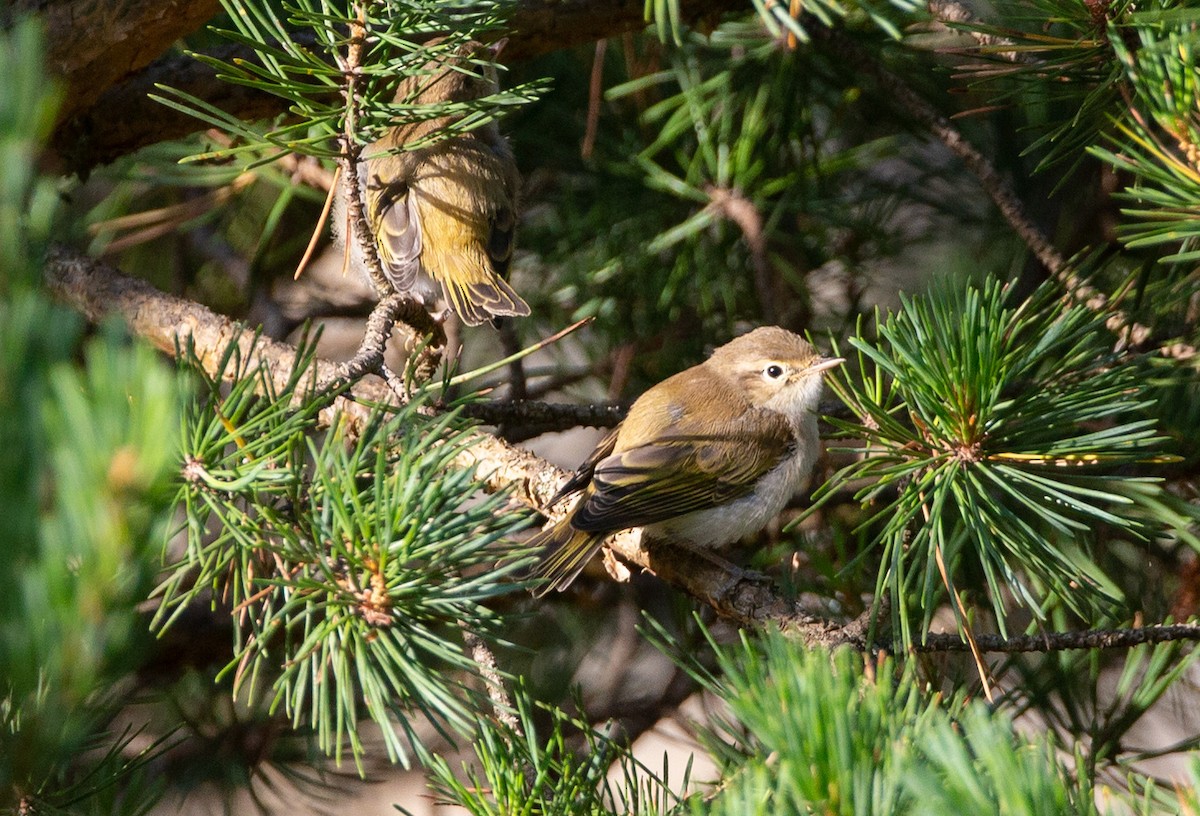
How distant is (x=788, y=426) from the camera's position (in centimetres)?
305

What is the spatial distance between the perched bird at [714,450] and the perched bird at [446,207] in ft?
2.08

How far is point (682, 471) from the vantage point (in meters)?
2.78

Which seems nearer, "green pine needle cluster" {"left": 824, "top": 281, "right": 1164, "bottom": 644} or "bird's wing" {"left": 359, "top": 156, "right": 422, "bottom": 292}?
"green pine needle cluster" {"left": 824, "top": 281, "right": 1164, "bottom": 644}

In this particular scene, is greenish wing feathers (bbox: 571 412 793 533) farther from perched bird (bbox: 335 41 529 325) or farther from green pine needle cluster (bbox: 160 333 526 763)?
green pine needle cluster (bbox: 160 333 526 763)

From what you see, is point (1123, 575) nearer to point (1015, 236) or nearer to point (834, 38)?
point (1015, 236)

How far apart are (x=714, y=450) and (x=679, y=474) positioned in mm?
181

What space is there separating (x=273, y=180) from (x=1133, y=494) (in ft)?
7.64

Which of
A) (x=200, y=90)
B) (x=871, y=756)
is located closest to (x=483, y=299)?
(x=200, y=90)

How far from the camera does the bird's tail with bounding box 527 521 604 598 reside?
7.88 ft

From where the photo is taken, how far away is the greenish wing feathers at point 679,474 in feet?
8.00

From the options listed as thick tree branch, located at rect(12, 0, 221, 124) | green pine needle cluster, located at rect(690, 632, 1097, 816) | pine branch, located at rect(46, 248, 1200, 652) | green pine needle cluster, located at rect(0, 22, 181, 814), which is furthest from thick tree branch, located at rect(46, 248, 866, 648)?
green pine needle cluster, located at rect(0, 22, 181, 814)

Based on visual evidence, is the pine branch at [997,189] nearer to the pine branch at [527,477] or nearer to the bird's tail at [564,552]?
the pine branch at [527,477]

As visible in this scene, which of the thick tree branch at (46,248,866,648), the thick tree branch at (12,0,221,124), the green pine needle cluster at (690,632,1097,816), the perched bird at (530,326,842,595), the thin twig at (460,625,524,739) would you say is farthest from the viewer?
the perched bird at (530,326,842,595)

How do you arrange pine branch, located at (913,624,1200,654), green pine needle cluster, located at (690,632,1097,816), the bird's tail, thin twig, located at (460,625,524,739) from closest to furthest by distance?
green pine needle cluster, located at (690,632,1097,816) → thin twig, located at (460,625,524,739) → pine branch, located at (913,624,1200,654) → the bird's tail
